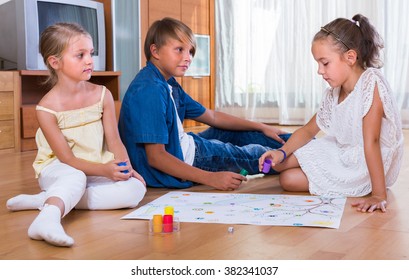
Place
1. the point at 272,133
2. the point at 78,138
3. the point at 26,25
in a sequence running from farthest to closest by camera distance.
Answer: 1. the point at 26,25
2. the point at 272,133
3. the point at 78,138

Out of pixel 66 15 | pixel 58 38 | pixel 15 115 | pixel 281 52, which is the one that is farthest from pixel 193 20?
pixel 58 38

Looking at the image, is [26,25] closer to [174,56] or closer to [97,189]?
[174,56]

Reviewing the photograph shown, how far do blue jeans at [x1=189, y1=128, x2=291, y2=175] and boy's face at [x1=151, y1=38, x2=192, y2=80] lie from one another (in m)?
0.27

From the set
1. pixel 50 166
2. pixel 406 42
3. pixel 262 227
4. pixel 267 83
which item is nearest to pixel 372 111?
pixel 262 227

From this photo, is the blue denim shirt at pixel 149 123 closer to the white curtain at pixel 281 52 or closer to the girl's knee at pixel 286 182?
the girl's knee at pixel 286 182

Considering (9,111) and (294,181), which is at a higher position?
(9,111)

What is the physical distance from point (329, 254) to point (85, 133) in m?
0.87

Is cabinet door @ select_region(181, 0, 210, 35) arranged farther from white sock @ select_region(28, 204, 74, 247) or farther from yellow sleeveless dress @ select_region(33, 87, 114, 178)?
white sock @ select_region(28, 204, 74, 247)

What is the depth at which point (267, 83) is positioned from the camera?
4887 millimetres

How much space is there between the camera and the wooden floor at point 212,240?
1.15 m

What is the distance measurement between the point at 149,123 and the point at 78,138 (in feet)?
0.77

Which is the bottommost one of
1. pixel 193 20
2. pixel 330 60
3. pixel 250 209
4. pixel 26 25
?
pixel 250 209

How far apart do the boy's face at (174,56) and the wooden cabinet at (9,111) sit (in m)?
1.50

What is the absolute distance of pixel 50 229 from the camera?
1.22m
